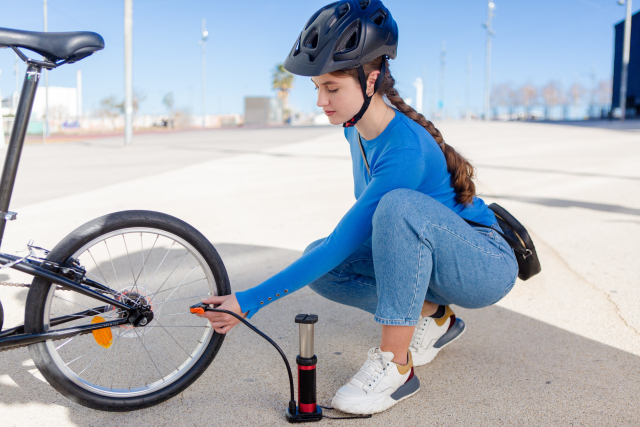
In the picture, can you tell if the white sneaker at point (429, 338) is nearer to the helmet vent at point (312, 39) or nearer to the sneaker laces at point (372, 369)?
the sneaker laces at point (372, 369)

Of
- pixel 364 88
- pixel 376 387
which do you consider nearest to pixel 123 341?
pixel 376 387

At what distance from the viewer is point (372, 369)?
2.11 metres

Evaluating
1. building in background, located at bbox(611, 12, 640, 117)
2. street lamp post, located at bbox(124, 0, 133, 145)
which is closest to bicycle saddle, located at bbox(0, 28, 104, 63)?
street lamp post, located at bbox(124, 0, 133, 145)

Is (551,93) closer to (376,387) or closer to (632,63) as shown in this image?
(632,63)

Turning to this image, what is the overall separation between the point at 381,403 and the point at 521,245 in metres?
0.90

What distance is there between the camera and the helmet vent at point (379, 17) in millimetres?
2134

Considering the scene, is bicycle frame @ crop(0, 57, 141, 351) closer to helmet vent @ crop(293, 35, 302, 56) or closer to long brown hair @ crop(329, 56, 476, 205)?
helmet vent @ crop(293, 35, 302, 56)

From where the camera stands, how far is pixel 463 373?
242 cm

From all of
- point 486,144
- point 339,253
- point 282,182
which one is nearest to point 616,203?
point 282,182

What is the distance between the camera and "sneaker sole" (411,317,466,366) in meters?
2.49

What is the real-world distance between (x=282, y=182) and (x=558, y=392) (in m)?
6.55

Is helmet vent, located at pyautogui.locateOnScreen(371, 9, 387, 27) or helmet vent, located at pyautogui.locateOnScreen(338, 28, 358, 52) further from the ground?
helmet vent, located at pyautogui.locateOnScreen(371, 9, 387, 27)

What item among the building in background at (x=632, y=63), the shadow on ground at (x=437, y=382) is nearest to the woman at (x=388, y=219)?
the shadow on ground at (x=437, y=382)

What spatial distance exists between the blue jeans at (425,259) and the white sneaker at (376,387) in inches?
7.9
